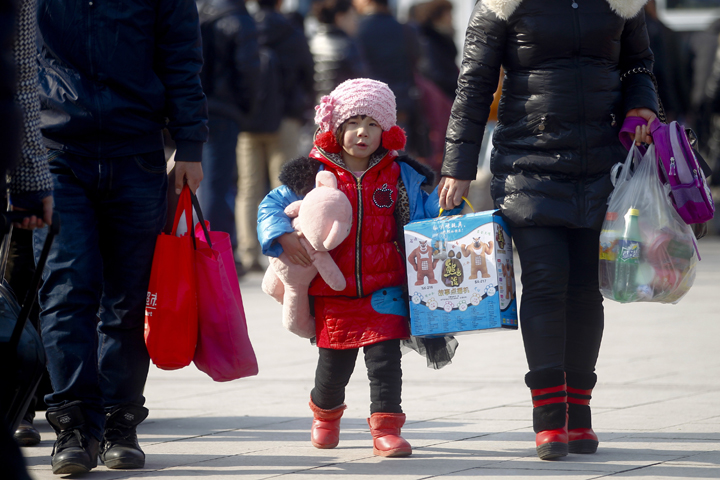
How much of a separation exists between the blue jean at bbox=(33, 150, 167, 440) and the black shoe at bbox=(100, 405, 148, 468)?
0.04 m

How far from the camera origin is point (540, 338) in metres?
4.34

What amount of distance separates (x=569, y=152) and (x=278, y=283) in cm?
121

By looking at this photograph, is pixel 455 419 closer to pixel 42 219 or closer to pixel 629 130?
pixel 629 130

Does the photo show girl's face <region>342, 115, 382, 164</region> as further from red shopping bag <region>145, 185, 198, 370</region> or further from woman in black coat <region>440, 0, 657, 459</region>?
red shopping bag <region>145, 185, 198, 370</region>

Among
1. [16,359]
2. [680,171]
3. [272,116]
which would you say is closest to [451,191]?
[680,171]

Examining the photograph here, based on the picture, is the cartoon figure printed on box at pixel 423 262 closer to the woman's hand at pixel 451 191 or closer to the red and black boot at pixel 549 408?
the woman's hand at pixel 451 191

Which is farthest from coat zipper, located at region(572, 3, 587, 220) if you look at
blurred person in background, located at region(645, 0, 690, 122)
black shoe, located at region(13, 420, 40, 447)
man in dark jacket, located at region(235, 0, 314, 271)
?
man in dark jacket, located at region(235, 0, 314, 271)

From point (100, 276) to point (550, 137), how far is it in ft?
5.49

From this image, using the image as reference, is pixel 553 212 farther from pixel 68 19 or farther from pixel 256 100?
pixel 256 100

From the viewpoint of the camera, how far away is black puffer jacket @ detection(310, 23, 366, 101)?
10.8 meters

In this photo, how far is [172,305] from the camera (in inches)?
170

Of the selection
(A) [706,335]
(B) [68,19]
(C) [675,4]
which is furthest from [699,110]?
(B) [68,19]

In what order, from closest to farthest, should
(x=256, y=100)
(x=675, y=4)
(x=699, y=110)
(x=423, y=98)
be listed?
(x=256, y=100), (x=423, y=98), (x=699, y=110), (x=675, y=4)

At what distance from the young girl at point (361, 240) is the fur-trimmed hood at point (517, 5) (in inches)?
22.1
